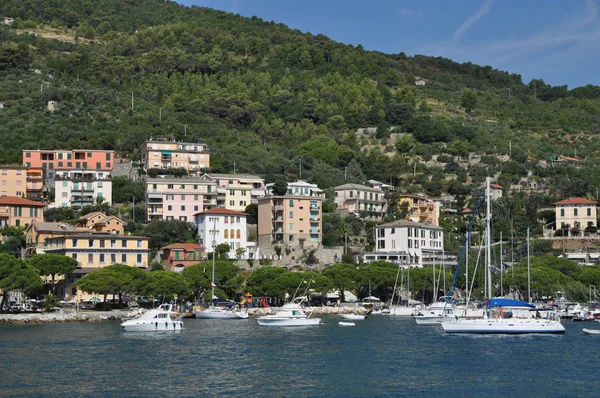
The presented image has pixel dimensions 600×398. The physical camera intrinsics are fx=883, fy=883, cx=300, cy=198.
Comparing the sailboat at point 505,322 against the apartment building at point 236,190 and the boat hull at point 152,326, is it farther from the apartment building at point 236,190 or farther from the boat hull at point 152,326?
the apartment building at point 236,190

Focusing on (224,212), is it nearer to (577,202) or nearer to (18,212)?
(18,212)

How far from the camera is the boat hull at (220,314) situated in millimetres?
80312

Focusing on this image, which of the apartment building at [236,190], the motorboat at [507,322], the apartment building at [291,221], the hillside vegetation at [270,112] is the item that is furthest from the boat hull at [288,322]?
the hillside vegetation at [270,112]

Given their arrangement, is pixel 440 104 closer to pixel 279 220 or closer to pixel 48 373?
pixel 279 220

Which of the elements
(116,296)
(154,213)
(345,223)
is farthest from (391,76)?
(116,296)

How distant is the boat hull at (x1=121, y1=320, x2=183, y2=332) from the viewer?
217ft

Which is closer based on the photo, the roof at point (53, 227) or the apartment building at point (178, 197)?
the roof at point (53, 227)

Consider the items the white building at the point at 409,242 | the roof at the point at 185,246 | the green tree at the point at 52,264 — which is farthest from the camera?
the white building at the point at 409,242

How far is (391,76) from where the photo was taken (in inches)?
7598

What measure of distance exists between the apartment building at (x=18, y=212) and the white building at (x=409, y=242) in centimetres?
4042

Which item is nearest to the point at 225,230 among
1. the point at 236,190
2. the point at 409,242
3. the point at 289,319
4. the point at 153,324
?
the point at 236,190

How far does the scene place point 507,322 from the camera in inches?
2431

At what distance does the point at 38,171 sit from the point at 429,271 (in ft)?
163

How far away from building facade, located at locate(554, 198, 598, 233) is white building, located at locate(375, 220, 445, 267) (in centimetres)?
1942
